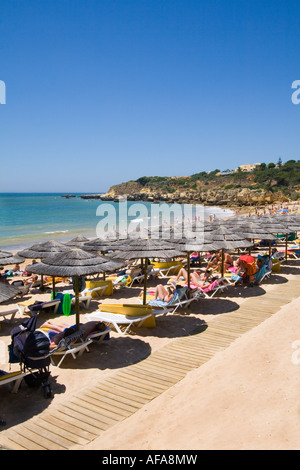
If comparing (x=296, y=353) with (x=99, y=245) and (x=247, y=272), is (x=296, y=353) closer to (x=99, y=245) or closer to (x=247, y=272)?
(x=247, y=272)

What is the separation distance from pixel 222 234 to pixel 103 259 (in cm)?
434

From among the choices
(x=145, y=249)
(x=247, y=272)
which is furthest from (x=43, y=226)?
(x=145, y=249)

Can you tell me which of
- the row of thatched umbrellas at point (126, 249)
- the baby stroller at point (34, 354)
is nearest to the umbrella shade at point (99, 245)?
the row of thatched umbrellas at point (126, 249)

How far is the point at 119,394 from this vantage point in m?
4.46

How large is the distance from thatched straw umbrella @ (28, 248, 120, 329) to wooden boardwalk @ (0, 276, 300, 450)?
1.53 metres

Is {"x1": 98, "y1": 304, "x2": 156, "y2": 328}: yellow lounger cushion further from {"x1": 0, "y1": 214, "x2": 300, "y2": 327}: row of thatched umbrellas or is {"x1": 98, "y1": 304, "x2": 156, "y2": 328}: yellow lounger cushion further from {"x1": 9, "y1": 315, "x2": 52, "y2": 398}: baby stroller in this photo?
{"x1": 9, "y1": 315, "x2": 52, "y2": 398}: baby stroller

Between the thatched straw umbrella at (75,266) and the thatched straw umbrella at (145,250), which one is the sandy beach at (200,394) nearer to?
the thatched straw umbrella at (75,266)

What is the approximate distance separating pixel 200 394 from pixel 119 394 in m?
1.09

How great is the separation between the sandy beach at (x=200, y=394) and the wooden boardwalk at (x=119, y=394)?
8 cm

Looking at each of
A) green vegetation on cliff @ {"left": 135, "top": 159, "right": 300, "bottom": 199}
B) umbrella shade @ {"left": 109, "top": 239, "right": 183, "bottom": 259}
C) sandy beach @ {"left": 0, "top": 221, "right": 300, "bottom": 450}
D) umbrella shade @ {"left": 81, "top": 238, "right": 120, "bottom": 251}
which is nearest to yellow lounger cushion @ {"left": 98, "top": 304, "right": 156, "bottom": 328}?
sandy beach @ {"left": 0, "top": 221, "right": 300, "bottom": 450}

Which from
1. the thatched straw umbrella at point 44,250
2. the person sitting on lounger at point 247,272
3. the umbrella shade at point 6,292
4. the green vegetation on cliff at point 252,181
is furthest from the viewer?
the green vegetation on cliff at point 252,181

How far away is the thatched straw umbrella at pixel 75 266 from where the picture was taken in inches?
220
